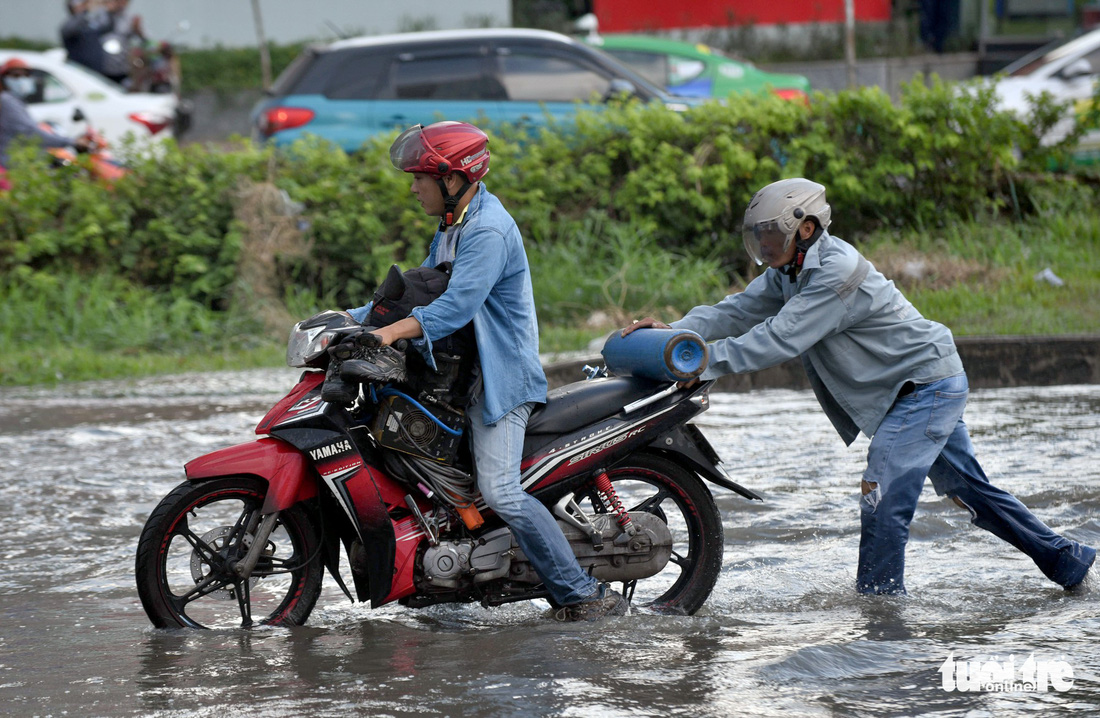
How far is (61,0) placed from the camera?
2581cm

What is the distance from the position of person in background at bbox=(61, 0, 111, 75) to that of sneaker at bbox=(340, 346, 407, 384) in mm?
17925

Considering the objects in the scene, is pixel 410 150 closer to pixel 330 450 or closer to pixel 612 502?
pixel 330 450

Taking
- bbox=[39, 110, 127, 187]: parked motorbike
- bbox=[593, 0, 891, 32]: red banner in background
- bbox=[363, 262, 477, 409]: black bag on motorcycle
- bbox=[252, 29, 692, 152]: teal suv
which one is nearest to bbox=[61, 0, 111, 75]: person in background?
bbox=[39, 110, 127, 187]: parked motorbike

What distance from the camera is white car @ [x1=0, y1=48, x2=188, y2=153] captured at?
1862 cm

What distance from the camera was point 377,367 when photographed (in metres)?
4.44

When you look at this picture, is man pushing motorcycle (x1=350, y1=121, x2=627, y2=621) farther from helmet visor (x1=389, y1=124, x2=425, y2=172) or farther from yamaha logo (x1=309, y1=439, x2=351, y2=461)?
yamaha logo (x1=309, y1=439, x2=351, y2=461)

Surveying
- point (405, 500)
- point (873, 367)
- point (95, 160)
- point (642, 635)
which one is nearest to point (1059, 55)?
point (95, 160)

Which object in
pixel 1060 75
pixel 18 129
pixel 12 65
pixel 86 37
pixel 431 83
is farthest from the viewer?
pixel 86 37

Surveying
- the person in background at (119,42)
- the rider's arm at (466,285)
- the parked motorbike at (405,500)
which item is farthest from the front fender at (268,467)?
the person in background at (119,42)

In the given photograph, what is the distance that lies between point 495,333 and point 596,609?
1109 mm

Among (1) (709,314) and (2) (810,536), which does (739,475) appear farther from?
(1) (709,314)

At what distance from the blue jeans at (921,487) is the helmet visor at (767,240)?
759 millimetres

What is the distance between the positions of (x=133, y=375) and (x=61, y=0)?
59.6 ft

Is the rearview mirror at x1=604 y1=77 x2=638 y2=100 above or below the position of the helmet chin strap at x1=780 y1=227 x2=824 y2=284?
above
